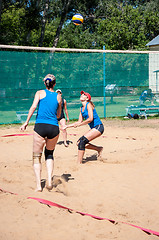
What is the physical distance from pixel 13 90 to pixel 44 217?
29.9 ft

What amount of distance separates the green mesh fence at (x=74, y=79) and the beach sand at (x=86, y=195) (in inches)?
163

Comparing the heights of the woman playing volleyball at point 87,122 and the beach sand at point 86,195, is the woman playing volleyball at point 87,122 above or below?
above

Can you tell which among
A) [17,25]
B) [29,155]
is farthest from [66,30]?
[29,155]

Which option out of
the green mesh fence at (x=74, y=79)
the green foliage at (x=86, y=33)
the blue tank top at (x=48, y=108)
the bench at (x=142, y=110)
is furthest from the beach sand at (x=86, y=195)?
the green foliage at (x=86, y=33)

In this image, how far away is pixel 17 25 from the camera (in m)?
27.6

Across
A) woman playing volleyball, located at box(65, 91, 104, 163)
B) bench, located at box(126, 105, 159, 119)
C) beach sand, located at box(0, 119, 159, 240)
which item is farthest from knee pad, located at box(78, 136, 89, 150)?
bench, located at box(126, 105, 159, 119)

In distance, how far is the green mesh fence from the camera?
491 inches

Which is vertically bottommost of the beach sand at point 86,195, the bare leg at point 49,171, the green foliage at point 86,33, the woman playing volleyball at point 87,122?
the beach sand at point 86,195

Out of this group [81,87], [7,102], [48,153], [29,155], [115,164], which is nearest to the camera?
[48,153]

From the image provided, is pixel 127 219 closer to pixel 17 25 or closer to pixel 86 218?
pixel 86 218

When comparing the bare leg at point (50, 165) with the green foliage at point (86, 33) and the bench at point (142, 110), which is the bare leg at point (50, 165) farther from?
the green foliage at point (86, 33)

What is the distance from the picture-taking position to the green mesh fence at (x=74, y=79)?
40.9ft

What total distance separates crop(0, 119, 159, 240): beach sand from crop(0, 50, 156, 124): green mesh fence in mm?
4148

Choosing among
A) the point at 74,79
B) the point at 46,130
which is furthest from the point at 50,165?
the point at 74,79
